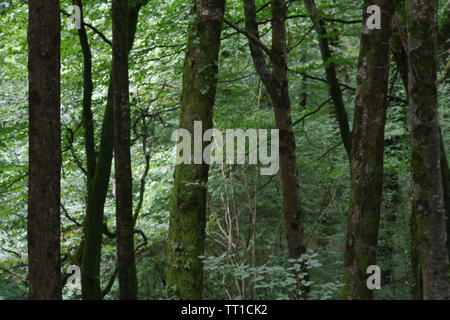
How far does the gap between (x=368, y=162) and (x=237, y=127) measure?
4.84 metres

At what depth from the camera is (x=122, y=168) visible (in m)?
4.51

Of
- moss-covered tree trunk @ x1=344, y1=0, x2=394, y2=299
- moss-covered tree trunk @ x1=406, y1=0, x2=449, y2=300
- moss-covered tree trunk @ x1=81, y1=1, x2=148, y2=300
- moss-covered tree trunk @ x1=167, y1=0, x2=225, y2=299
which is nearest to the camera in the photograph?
moss-covered tree trunk @ x1=406, y1=0, x2=449, y2=300

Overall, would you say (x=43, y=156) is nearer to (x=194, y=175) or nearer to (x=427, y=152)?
(x=194, y=175)

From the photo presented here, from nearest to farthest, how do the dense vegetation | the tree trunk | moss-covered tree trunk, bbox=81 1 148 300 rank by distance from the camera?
the tree trunk → the dense vegetation → moss-covered tree trunk, bbox=81 1 148 300

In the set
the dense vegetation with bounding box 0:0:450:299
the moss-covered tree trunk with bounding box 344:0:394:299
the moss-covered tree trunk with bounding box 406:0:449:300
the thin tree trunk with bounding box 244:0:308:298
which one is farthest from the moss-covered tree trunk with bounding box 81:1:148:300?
the moss-covered tree trunk with bounding box 406:0:449:300

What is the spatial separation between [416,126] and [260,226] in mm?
7367

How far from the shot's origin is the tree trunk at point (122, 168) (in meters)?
4.46

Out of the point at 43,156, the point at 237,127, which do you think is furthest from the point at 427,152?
the point at 237,127

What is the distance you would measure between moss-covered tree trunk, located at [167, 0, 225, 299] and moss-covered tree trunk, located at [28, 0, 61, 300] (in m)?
1.45

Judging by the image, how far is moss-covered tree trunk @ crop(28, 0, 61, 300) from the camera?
140 inches

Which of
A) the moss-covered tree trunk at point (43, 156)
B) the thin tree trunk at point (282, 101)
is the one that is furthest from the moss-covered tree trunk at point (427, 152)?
the moss-covered tree trunk at point (43, 156)

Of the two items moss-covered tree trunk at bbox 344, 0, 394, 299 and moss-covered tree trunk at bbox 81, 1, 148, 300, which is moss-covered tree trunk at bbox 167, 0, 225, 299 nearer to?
moss-covered tree trunk at bbox 344, 0, 394, 299
